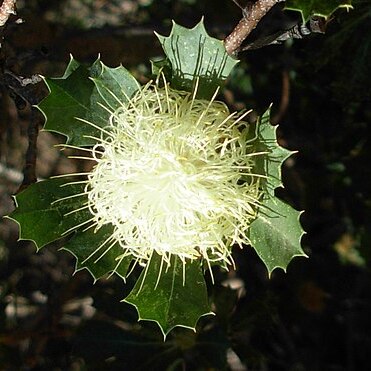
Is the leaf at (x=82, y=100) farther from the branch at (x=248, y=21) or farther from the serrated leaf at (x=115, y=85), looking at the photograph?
the branch at (x=248, y=21)

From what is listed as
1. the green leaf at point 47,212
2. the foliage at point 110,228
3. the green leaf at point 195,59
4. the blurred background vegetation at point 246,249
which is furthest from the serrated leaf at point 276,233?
the blurred background vegetation at point 246,249

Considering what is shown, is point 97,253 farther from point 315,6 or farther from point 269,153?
point 315,6

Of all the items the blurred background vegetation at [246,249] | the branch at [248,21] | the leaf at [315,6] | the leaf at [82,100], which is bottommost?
the blurred background vegetation at [246,249]

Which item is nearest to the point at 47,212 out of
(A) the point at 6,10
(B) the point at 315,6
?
(A) the point at 6,10

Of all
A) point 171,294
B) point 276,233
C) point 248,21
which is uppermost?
point 248,21

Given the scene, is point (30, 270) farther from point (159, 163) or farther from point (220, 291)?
point (159, 163)
